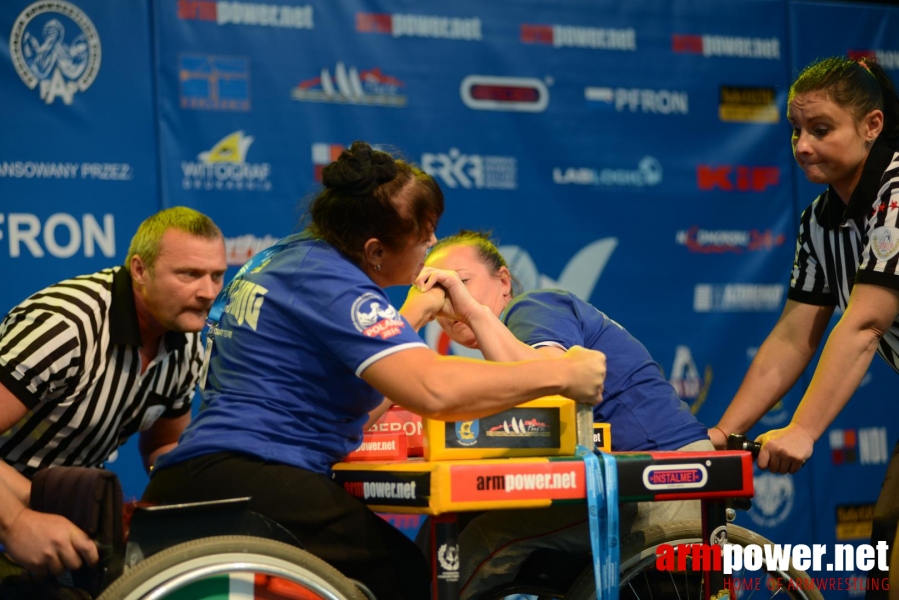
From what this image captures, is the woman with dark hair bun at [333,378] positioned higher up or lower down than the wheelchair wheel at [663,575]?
higher up

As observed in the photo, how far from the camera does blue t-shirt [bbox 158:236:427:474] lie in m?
1.80

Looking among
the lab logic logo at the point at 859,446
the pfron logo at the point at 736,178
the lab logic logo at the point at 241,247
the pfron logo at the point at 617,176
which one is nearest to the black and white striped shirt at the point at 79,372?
the lab logic logo at the point at 241,247

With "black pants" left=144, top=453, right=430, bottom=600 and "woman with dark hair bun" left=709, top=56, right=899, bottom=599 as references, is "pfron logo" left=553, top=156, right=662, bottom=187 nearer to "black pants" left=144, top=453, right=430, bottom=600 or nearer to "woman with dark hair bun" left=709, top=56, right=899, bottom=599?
"woman with dark hair bun" left=709, top=56, right=899, bottom=599

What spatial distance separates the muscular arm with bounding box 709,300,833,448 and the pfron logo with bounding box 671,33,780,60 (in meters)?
1.95

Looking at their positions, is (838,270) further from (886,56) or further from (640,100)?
(886,56)

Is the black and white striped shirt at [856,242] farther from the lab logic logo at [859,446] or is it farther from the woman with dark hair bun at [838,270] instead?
the lab logic logo at [859,446]

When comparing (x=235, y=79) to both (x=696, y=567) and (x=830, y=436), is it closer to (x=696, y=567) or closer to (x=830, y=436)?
(x=696, y=567)

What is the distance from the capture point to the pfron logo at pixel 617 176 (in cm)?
407

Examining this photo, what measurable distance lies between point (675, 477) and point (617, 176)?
2468mm

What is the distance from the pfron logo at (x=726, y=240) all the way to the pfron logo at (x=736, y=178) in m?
0.18

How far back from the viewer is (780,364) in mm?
2639

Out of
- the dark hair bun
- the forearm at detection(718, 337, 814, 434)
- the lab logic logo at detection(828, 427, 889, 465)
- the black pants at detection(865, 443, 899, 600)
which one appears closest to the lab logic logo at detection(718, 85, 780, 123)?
the lab logic logo at detection(828, 427, 889, 465)

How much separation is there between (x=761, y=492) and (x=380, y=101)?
2.18 metres

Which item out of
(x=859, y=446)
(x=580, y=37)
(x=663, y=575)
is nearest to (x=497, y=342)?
(x=663, y=575)
